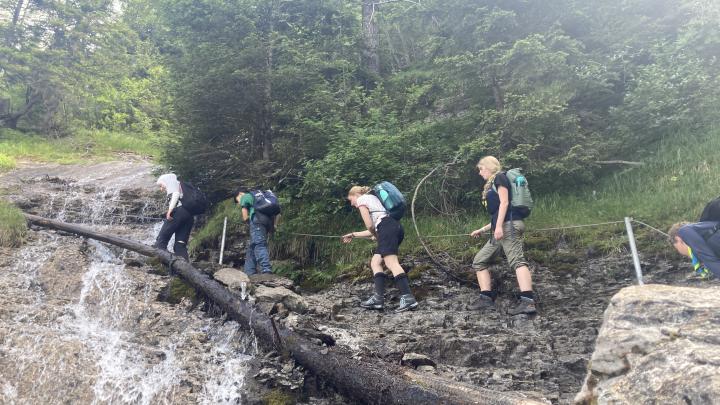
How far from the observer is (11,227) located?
1066cm

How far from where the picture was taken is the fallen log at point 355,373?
4539 millimetres

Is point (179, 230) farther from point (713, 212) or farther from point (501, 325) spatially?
point (713, 212)

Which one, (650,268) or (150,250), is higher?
(150,250)

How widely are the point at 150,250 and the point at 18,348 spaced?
3666 millimetres

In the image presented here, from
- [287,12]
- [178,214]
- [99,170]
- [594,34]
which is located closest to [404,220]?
[178,214]

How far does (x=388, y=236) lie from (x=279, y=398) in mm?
2714

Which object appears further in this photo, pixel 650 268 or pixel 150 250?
pixel 150 250

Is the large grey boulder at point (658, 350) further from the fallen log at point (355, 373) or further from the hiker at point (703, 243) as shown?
the hiker at point (703, 243)

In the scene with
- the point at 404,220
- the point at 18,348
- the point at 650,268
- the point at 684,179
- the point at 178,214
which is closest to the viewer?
the point at 18,348

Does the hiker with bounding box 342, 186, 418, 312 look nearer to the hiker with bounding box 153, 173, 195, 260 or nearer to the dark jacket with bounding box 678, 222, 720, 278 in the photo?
the dark jacket with bounding box 678, 222, 720, 278

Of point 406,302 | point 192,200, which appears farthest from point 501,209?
point 192,200

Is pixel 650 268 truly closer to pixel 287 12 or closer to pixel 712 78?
pixel 712 78

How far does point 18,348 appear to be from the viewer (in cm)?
650

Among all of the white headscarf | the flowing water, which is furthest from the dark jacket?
the white headscarf
